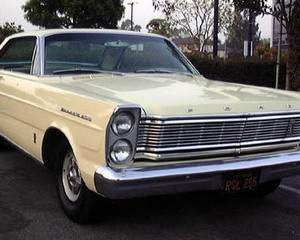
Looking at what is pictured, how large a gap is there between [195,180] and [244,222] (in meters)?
0.92

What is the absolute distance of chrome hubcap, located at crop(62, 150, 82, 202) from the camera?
3770 millimetres

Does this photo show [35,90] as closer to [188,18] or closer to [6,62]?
[6,62]

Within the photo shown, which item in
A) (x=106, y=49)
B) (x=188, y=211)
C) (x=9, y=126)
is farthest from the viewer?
(x=9, y=126)

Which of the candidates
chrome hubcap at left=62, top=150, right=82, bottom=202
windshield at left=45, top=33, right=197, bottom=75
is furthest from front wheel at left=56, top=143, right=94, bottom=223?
windshield at left=45, top=33, right=197, bottom=75

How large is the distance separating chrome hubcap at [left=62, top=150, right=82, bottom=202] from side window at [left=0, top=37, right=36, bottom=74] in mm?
1404

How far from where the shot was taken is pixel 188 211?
4.18m

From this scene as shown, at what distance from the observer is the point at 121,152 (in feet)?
10.6

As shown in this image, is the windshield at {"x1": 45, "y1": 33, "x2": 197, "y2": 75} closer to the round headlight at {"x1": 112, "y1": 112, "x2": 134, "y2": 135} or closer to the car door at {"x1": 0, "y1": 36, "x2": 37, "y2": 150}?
the car door at {"x1": 0, "y1": 36, "x2": 37, "y2": 150}


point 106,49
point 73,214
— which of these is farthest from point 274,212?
point 106,49

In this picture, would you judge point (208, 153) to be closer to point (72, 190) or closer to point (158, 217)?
point (158, 217)

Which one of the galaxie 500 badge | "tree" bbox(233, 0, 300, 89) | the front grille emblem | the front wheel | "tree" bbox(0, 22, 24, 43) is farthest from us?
"tree" bbox(0, 22, 24, 43)

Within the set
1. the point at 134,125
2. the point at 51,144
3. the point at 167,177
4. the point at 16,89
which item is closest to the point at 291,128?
the point at 167,177

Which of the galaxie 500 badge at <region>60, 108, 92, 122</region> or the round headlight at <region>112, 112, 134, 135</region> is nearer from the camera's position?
the round headlight at <region>112, 112, 134, 135</region>

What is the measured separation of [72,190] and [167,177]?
1058 mm
